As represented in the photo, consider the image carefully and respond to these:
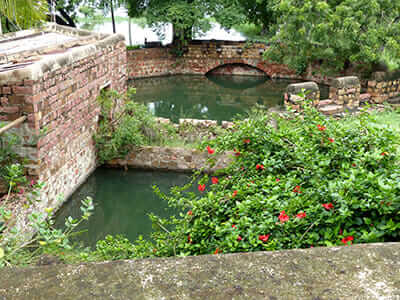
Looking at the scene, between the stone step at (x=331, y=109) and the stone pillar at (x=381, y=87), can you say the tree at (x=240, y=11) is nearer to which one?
the stone pillar at (x=381, y=87)

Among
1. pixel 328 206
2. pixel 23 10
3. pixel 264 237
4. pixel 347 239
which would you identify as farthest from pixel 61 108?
pixel 347 239

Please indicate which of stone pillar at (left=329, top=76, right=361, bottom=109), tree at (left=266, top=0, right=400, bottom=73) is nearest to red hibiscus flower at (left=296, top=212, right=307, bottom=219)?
stone pillar at (left=329, top=76, right=361, bottom=109)

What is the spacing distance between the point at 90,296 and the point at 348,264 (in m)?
0.89

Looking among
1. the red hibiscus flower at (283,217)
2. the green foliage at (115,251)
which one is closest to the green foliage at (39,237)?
the green foliage at (115,251)

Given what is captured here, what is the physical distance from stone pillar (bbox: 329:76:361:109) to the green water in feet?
16.0

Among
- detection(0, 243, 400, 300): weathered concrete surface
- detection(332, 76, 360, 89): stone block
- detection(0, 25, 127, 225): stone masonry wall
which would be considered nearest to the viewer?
detection(0, 243, 400, 300): weathered concrete surface

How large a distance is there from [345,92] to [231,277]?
10934 mm

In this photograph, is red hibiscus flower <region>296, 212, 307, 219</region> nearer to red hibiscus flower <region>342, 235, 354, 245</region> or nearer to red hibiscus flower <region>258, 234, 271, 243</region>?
red hibiscus flower <region>258, 234, 271, 243</region>

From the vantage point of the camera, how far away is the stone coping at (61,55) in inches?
258

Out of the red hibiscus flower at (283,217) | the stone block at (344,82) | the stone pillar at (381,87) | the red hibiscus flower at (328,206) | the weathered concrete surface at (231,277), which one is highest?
the weathered concrete surface at (231,277)

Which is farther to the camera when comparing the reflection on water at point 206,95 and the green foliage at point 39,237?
the reflection on water at point 206,95

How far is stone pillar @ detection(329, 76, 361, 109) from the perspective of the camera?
453 inches

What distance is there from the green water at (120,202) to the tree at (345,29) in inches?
265

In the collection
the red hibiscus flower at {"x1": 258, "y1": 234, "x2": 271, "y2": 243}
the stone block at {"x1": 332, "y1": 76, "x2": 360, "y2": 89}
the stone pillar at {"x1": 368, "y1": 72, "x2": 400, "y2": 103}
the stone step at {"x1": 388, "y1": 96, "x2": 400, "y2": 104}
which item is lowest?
the stone step at {"x1": 388, "y1": 96, "x2": 400, "y2": 104}
